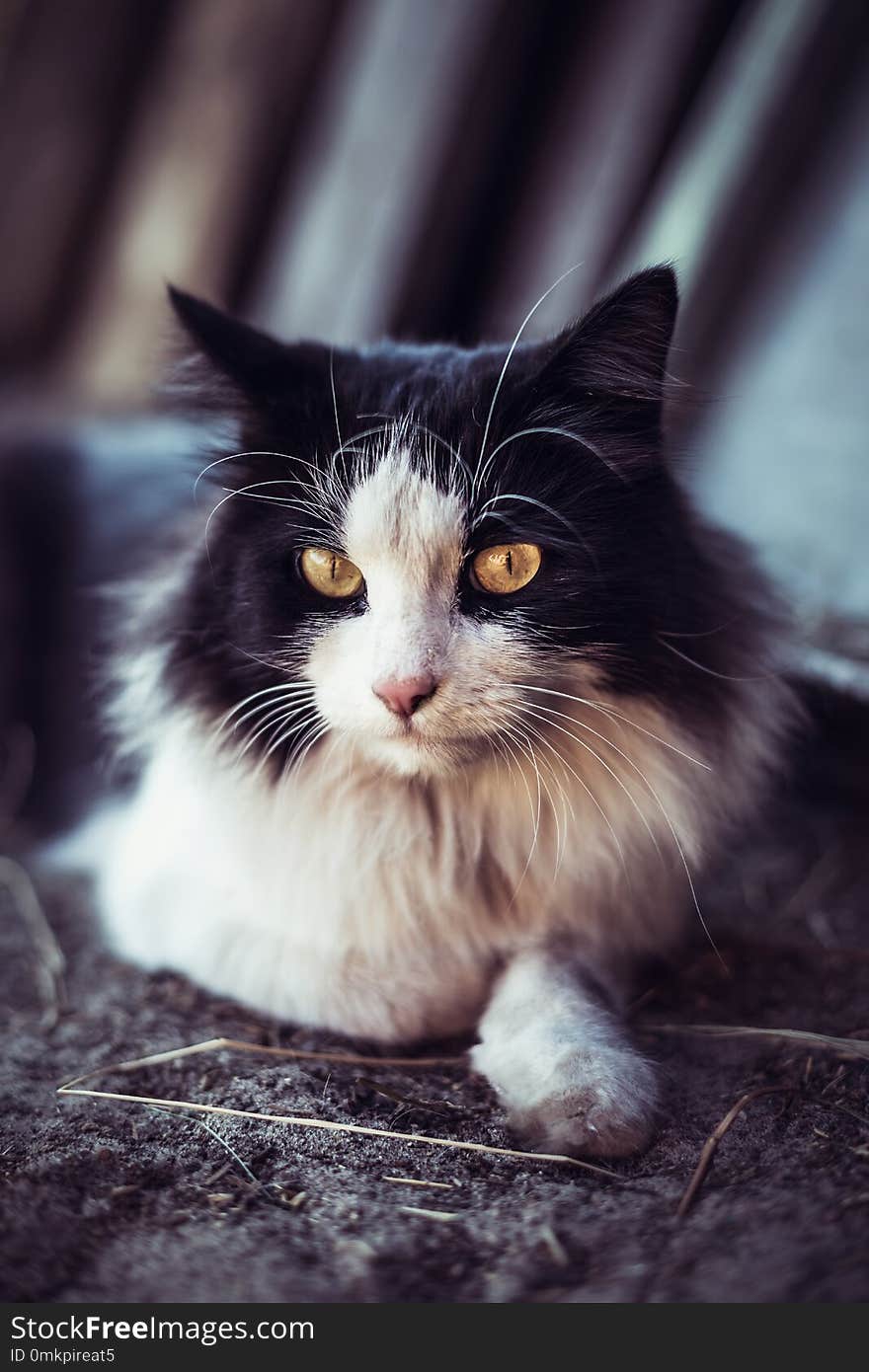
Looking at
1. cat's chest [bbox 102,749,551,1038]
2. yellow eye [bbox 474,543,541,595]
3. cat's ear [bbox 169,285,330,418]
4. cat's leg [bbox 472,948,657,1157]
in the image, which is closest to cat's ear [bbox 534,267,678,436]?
yellow eye [bbox 474,543,541,595]

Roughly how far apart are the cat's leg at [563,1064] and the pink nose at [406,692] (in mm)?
396

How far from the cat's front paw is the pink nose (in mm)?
415

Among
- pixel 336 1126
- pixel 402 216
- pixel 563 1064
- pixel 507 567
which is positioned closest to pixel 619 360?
pixel 507 567

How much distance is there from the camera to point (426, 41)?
8.91 ft

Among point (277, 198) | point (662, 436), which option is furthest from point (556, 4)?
point (662, 436)

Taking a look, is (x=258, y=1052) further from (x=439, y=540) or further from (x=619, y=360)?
(x=619, y=360)

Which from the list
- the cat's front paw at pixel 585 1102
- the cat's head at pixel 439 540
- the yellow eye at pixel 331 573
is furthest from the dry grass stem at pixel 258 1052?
the yellow eye at pixel 331 573

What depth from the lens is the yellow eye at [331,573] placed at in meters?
1.22

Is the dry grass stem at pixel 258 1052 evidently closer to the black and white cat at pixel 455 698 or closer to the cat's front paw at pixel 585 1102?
the black and white cat at pixel 455 698

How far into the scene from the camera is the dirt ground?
2.72 feet

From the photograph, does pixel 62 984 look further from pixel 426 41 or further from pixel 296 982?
pixel 426 41

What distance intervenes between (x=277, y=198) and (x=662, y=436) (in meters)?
2.31

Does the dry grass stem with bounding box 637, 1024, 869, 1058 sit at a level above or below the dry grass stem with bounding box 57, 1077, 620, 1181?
above

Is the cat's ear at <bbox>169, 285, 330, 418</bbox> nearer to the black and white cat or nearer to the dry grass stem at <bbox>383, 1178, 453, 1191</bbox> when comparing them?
A: the black and white cat
